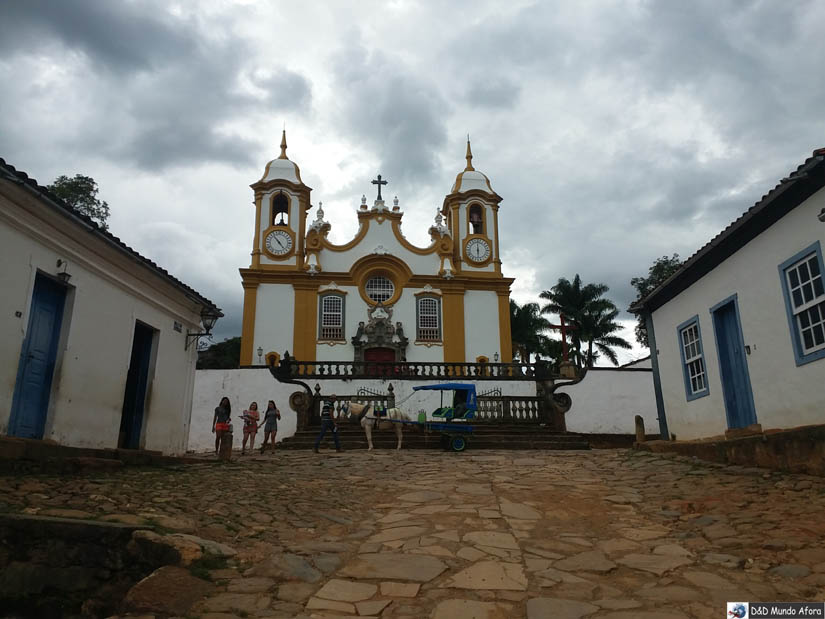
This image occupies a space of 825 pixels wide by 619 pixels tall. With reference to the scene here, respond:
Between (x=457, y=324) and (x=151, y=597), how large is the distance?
921 inches

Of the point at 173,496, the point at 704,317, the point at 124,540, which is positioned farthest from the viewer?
the point at 704,317

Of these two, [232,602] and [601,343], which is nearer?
[232,602]

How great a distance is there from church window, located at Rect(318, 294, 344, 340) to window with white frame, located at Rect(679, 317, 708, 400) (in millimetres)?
16713

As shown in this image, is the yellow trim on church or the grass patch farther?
the yellow trim on church

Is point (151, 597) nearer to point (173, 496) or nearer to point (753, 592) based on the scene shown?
point (173, 496)

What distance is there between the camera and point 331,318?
26.9 m

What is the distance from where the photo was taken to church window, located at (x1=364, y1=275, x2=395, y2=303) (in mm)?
27769

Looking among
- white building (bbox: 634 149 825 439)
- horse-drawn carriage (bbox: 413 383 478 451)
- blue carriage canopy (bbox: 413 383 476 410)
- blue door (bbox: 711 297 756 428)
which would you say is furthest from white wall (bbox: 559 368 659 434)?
blue door (bbox: 711 297 756 428)

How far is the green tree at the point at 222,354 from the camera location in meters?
42.2

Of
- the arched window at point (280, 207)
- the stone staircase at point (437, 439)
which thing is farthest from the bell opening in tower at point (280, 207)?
the stone staircase at point (437, 439)

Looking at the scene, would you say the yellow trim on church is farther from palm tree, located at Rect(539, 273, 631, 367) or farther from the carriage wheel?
palm tree, located at Rect(539, 273, 631, 367)

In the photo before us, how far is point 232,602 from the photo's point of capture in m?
3.89

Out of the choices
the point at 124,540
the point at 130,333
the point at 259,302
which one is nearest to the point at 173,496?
the point at 124,540

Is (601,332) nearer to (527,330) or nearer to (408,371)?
(527,330)
